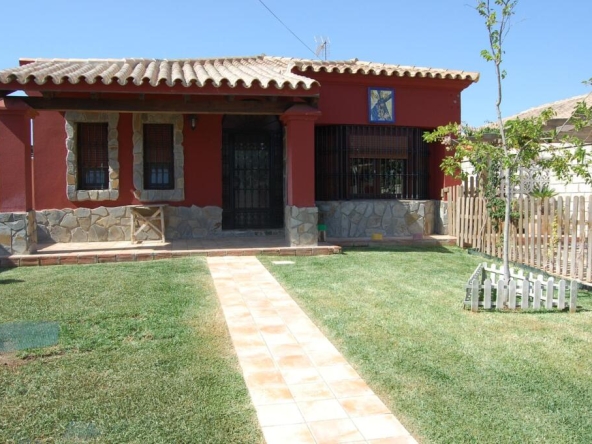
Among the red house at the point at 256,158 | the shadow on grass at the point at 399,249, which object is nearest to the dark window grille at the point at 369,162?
the red house at the point at 256,158

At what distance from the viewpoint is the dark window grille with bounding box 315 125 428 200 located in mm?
11727

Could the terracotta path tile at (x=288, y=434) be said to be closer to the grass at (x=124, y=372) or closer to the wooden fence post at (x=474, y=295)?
the grass at (x=124, y=372)

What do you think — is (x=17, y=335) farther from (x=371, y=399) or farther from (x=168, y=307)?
(x=371, y=399)

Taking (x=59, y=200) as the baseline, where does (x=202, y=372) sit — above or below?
below

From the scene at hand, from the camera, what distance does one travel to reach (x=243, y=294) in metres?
6.69

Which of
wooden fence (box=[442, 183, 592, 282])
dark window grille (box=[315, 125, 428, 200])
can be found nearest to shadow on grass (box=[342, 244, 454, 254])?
wooden fence (box=[442, 183, 592, 282])

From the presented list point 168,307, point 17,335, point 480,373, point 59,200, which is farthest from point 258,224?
point 480,373

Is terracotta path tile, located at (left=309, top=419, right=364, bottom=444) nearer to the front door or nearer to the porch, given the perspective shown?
the porch

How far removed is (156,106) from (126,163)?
2.35m

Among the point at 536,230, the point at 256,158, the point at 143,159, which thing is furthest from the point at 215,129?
the point at 536,230

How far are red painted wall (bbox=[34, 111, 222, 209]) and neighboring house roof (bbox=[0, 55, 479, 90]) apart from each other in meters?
1.20

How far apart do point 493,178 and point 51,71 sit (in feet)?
28.6

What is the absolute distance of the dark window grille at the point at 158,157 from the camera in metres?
11.5

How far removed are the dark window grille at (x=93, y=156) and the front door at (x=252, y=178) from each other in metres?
2.58
